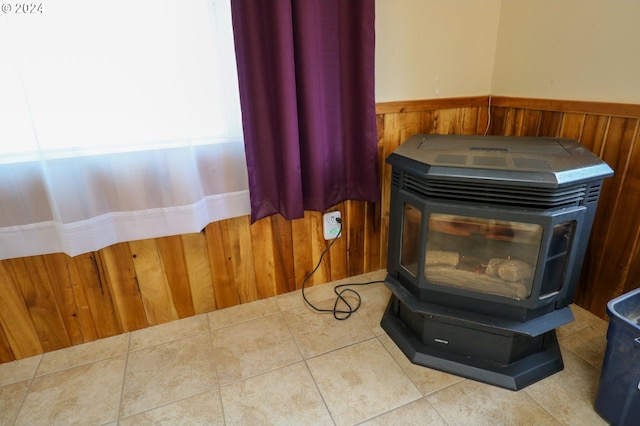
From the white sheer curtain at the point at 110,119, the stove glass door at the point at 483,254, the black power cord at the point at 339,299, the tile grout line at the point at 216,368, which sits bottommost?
the tile grout line at the point at 216,368

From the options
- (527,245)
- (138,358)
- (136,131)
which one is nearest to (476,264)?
(527,245)

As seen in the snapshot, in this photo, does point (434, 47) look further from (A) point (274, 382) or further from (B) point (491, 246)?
(A) point (274, 382)

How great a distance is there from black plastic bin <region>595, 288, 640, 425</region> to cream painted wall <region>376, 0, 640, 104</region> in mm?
714

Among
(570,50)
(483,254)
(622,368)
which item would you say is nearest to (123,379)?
(483,254)

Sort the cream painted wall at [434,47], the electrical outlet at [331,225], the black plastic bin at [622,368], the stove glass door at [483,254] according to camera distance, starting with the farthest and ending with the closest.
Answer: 1. the electrical outlet at [331,225]
2. the cream painted wall at [434,47]
3. the stove glass door at [483,254]
4. the black plastic bin at [622,368]

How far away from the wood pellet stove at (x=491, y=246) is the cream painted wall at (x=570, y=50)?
0.27 meters

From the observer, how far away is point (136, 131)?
1148 mm

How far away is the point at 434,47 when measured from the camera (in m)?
1.59

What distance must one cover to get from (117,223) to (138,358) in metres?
0.55

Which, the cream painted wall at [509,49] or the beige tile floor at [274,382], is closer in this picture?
the beige tile floor at [274,382]

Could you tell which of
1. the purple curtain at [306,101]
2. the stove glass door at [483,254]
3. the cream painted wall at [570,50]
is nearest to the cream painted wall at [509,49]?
the cream painted wall at [570,50]

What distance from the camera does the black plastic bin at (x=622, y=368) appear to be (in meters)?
0.92

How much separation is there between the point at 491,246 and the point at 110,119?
1274mm

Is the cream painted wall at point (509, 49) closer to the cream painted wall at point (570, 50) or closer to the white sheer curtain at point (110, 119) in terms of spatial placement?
the cream painted wall at point (570, 50)
